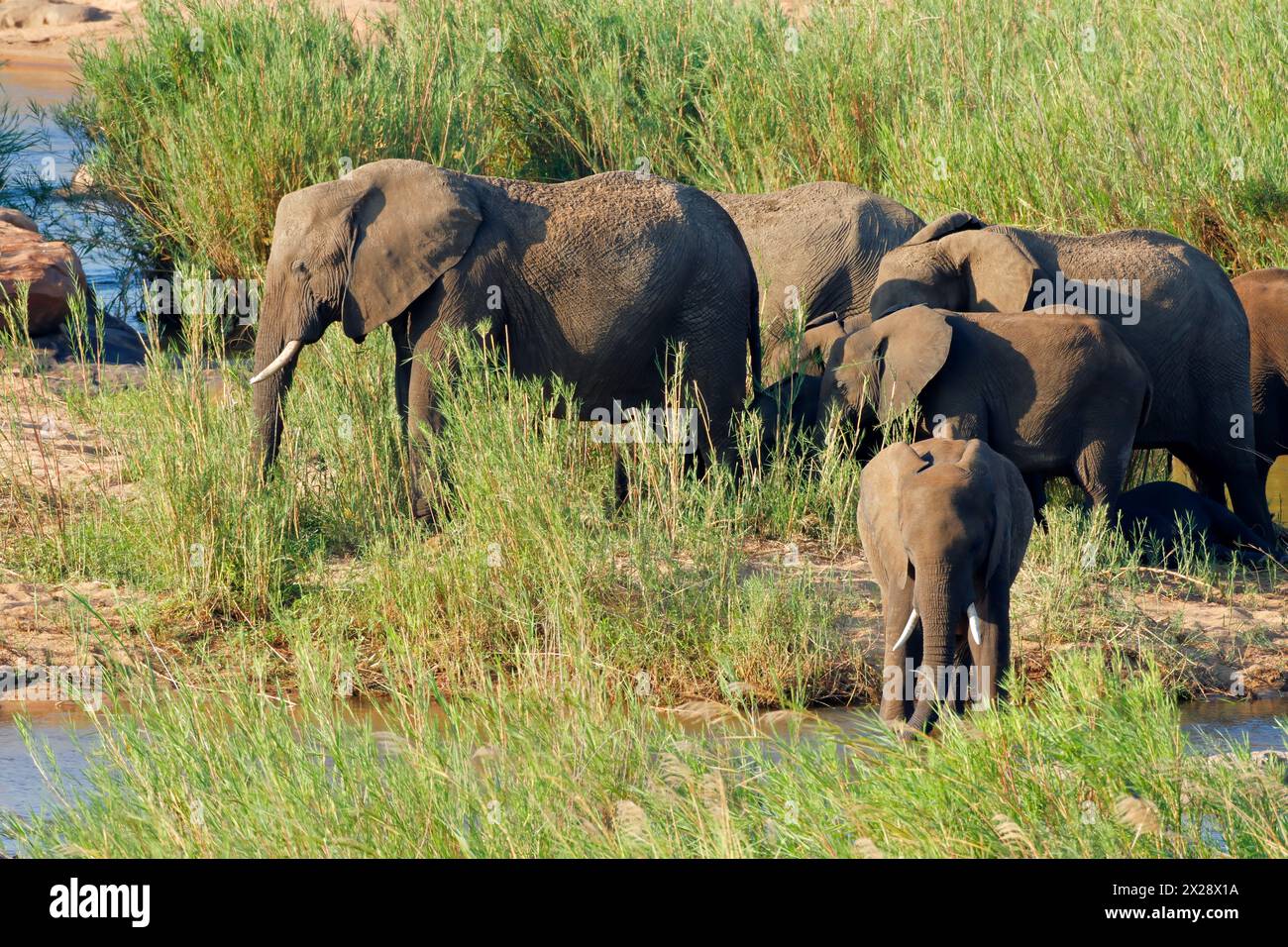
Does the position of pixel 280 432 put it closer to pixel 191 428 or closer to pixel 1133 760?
pixel 191 428

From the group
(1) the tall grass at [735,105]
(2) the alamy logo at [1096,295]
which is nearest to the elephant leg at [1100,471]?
(2) the alamy logo at [1096,295]

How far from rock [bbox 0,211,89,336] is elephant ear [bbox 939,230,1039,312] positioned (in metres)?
5.02

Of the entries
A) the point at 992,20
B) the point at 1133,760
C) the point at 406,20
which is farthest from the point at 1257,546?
the point at 406,20

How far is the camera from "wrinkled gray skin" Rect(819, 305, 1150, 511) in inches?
310

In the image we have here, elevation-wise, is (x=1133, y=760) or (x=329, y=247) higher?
(x=329, y=247)

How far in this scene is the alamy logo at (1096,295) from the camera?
8.68 m

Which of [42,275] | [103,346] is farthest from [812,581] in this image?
[42,275]

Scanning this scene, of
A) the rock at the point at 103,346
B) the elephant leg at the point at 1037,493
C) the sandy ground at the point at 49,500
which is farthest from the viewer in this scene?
the rock at the point at 103,346

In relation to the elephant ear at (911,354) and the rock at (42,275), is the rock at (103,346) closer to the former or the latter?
the rock at (42,275)

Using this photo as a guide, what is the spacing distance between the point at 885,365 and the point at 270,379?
2552 millimetres

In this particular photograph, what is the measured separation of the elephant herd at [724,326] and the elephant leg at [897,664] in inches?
66.5

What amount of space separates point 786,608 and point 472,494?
1248 millimetres

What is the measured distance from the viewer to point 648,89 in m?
13.1
